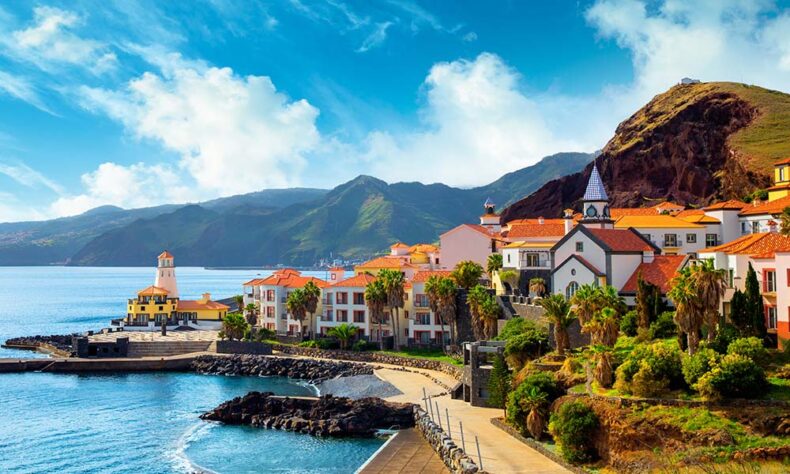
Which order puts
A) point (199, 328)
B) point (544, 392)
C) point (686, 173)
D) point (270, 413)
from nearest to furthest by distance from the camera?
point (544, 392)
point (270, 413)
point (199, 328)
point (686, 173)

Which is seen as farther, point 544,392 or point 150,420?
point 150,420

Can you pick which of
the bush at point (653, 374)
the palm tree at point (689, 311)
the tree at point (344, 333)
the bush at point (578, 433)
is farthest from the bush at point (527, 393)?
the tree at point (344, 333)

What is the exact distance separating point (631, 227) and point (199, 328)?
68.8 metres

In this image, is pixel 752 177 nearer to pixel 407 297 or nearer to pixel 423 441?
pixel 407 297

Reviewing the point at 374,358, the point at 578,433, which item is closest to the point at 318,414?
the point at 374,358

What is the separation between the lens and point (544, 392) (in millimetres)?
42344

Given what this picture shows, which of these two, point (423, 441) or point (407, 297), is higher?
point (407, 297)

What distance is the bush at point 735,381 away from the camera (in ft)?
111

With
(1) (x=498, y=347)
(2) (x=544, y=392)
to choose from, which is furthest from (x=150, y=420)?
(2) (x=544, y=392)

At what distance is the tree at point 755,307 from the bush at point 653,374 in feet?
20.3

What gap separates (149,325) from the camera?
373 feet

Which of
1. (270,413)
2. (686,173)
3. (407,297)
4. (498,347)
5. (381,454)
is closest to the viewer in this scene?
(381,454)

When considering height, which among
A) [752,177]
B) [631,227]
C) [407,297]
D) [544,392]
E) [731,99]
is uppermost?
[731,99]

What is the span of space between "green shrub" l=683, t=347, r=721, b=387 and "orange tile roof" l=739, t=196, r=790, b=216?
4090 cm
